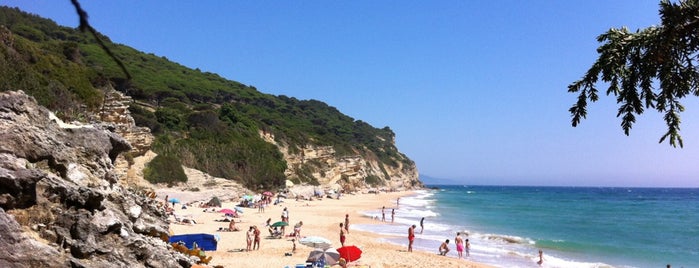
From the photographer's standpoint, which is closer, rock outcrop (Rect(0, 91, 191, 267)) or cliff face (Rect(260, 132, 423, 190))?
rock outcrop (Rect(0, 91, 191, 267))

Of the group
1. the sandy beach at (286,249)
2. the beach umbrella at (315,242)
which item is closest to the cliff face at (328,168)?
the sandy beach at (286,249)

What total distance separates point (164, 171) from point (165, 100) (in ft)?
91.0

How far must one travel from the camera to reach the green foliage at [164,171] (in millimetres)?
30047

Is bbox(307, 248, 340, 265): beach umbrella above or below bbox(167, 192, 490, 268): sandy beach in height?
above

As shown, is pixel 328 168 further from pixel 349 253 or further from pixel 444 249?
pixel 349 253

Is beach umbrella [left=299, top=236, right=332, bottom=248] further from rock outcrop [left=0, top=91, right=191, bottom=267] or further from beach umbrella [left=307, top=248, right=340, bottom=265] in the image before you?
rock outcrop [left=0, top=91, right=191, bottom=267]

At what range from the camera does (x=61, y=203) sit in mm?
7547

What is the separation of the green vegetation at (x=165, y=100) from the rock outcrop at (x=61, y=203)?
2.12 meters

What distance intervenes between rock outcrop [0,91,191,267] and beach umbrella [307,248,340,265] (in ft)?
15.9

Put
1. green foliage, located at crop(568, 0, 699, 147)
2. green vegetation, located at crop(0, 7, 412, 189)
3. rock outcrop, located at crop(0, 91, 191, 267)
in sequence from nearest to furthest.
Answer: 1. green foliage, located at crop(568, 0, 699, 147)
2. rock outcrop, located at crop(0, 91, 191, 267)
3. green vegetation, located at crop(0, 7, 412, 189)

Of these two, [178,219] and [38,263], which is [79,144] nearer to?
[38,263]

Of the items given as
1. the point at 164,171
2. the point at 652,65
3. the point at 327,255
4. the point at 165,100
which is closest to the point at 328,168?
the point at 165,100

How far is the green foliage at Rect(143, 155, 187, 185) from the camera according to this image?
30.0 meters

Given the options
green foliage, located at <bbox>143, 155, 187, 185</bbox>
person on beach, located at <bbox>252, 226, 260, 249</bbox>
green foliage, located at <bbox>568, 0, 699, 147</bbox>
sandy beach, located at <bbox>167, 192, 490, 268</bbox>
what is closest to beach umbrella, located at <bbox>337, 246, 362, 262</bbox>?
sandy beach, located at <bbox>167, 192, 490, 268</bbox>
